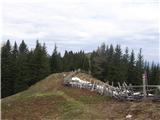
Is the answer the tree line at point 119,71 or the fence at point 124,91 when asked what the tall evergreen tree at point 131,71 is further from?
the fence at point 124,91

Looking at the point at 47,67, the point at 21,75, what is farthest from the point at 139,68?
the point at 21,75

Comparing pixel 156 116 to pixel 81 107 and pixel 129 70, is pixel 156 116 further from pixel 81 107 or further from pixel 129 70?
pixel 129 70

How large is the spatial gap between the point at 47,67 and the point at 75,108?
45430 mm

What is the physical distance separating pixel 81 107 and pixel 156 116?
6385 millimetres

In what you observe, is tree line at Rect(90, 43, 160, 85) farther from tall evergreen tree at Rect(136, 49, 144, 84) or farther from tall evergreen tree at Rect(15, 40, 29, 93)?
tall evergreen tree at Rect(15, 40, 29, 93)

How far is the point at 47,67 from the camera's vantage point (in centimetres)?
7019

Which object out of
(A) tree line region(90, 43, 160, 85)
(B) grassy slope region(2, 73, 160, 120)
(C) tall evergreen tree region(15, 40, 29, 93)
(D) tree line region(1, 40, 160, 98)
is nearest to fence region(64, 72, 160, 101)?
(B) grassy slope region(2, 73, 160, 120)

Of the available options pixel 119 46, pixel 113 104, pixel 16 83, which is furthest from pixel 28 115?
pixel 119 46

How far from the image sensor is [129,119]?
21.2m

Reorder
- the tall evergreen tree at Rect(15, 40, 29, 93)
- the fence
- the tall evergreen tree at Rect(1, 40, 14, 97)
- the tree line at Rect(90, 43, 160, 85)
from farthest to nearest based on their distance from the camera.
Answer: the tree line at Rect(90, 43, 160, 85) < the tall evergreen tree at Rect(1, 40, 14, 97) < the tall evergreen tree at Rect(15, 40, 29, 93) < the fence

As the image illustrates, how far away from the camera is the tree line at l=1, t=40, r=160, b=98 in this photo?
66.6 m

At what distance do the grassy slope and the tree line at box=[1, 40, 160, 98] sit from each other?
115 feet

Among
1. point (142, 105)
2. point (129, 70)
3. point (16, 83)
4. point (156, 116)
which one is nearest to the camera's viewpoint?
point (156, 116)

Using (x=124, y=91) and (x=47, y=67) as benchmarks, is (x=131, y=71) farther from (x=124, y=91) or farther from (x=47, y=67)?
(x=124, y=91)
